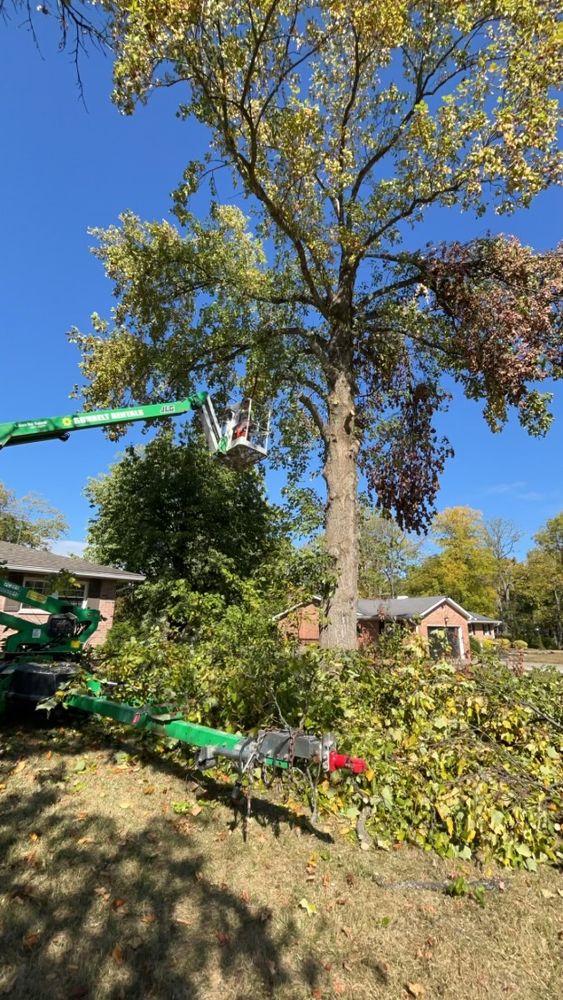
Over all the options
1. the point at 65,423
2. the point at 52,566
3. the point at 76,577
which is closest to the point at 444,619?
the point at 76,577

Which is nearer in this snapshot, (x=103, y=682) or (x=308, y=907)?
(x=308, y=907)

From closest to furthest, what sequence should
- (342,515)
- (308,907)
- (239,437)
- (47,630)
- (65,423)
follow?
(308,907)
(65,423)
(239,437)
(47,630)
(342,515)

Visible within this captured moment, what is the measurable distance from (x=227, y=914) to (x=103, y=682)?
11.0ft

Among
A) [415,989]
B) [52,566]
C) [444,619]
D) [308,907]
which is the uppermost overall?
[52,566]

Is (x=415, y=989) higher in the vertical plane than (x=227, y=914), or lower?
lower

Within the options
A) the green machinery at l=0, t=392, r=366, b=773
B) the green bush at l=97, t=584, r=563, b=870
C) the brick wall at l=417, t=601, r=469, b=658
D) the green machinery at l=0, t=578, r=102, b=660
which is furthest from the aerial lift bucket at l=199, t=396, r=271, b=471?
the brick wall at l=417, t=601, r=469, b=658

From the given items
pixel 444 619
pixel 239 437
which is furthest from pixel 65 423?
pixel 444 619

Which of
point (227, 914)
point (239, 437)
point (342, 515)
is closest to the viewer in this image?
point (227, 914)

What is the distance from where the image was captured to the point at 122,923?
9.48 ft

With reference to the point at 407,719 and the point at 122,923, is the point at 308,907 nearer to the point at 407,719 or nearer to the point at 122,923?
the point at 122,923

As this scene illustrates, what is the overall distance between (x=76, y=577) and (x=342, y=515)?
494 inches

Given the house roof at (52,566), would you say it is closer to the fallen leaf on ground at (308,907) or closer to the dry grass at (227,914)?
the dry grass at (227,914)

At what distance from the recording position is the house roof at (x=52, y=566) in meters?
17.0

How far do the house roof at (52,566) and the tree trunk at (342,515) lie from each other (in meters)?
Answer: 11.3
